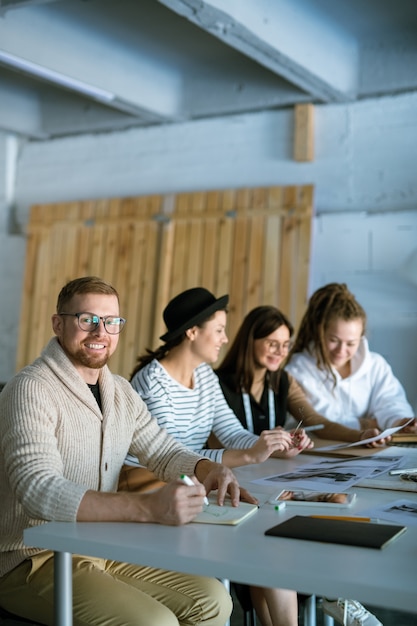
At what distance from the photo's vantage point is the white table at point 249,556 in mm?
1523

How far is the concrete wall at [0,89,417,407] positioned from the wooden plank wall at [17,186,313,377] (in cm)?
17

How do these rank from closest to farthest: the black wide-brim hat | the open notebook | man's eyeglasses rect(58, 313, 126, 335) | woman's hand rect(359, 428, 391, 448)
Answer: the open notebook < man's eyeglasses rect(58, 313, 126, 335) < the black wide-brim hat < woman's hand rect(359, 428, 391, 448)

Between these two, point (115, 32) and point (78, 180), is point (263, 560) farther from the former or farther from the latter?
point (78, 180)

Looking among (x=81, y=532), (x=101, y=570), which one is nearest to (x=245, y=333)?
(x=101, y=570)

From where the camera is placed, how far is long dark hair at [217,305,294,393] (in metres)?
3.92

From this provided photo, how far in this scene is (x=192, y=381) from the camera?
3.50m

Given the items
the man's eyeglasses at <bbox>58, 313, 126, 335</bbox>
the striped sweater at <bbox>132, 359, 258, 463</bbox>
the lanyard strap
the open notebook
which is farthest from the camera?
the lanyard strap

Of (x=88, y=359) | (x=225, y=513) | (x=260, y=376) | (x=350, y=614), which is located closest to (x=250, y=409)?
(x=260, y=376)

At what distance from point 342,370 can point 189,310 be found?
132 centimetres

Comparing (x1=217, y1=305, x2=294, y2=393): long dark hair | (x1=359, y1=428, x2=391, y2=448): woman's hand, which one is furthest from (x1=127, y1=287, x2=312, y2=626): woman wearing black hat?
(x1=359, y1=428, x2=391, y2=448): woman's hand

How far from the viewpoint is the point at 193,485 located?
2.02m

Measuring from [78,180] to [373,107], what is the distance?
2.71 metres

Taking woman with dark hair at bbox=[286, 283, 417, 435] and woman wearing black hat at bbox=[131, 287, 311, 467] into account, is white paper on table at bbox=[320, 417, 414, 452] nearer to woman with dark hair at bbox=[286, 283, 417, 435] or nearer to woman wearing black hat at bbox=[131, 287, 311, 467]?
woman wearing black hat at bbox=[131, 287, 311, 467]

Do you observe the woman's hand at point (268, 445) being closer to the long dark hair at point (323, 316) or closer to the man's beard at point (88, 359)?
the man's beard at point (88, 359)
